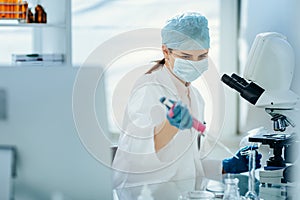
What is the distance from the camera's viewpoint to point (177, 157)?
6.37ft

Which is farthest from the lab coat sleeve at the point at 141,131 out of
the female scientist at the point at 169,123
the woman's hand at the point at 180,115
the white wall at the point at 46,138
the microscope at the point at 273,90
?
the white wall at the point at 46,138

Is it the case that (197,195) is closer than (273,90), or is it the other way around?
(197,195)

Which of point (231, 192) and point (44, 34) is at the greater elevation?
point (44, 34)

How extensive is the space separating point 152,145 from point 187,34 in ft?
1.67

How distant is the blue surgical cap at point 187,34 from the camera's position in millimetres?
1998

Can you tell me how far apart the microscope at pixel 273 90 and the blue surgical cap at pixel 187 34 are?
21 centimetres

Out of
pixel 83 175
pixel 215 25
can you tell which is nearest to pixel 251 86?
pixel 83 175

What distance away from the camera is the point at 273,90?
1.87 m

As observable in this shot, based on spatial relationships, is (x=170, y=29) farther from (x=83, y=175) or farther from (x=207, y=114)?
(x=83, y=175)

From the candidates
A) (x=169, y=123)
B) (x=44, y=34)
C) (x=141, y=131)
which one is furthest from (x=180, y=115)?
(x=44, y=34)

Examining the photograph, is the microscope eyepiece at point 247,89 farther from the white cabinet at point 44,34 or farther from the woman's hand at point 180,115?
the white cabinet at point 44,34

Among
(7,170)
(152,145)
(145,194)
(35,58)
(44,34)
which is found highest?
(44,34)

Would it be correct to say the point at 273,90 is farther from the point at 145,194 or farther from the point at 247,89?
the point at 145,194

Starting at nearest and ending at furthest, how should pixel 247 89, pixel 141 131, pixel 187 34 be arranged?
pixel 141 131
pixel 247 89
pixel 187 34
